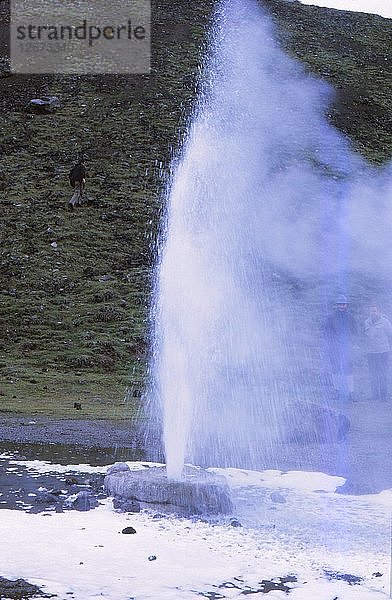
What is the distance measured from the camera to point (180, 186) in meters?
11.8

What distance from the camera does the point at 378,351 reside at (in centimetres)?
1360

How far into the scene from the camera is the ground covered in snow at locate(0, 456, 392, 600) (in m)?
5.41

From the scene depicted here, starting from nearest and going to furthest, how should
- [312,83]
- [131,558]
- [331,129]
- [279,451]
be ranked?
[131,558], [279,451], [331,129], [312,83]

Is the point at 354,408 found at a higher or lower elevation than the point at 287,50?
lower

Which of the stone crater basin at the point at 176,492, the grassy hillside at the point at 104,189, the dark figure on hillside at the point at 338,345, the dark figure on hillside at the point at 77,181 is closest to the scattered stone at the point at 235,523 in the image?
the stone crater basin at the point at 176,492

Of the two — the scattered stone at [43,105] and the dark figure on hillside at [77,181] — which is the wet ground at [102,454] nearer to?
the dark figure on hillside at [77,181]

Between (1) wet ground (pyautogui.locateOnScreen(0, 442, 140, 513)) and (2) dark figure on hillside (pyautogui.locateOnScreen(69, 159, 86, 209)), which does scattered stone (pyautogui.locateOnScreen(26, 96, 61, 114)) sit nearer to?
(2) dark figure on hillside (pyautogui.locateOnScreen(69, 159, 86, 209))

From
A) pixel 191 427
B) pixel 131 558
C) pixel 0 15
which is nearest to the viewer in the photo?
pixel 131 558

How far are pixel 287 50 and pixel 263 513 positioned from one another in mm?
36977

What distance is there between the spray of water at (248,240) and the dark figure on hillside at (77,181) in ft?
9.10

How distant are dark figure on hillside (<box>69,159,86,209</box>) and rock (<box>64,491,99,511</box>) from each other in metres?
20.8

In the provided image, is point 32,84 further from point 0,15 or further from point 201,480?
point 201,480

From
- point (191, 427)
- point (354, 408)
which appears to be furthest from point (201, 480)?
point (354, 408)

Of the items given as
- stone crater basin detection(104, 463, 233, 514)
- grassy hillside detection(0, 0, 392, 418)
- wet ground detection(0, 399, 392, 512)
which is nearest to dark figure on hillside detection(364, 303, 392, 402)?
wet ground detection(0, 399, 392, 512)
